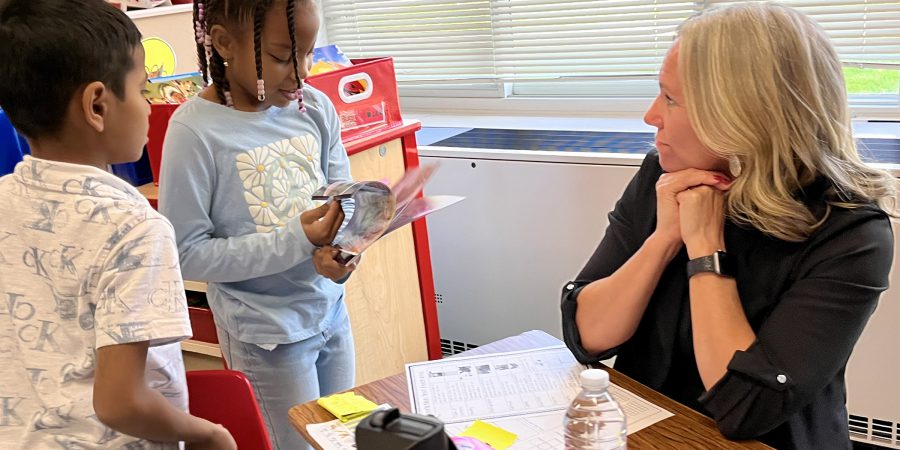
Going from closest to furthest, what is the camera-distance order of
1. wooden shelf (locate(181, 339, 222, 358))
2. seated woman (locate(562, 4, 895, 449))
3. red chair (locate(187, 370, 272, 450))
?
1. seated woman (locate(562, 4, 895, 449))
2. red chair (locate(187, 370, 272, 450))
3. wooden shelf (locate(181, 339, 222, 358))

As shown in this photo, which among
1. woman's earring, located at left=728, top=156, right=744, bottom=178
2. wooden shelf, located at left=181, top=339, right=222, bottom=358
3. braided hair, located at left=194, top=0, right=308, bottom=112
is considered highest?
braided hair, located at left=194, top=0, right=308, bottom=112

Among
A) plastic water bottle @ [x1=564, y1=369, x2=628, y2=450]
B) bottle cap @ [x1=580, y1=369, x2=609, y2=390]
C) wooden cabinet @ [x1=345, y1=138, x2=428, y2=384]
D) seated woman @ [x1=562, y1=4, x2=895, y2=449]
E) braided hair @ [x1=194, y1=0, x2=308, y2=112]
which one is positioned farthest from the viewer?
wooden cabinet @ [x1=345, y1=138, x2=428, y2=384]

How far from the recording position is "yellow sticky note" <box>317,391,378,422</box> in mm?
1237

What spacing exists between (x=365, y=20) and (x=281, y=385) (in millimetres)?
1995

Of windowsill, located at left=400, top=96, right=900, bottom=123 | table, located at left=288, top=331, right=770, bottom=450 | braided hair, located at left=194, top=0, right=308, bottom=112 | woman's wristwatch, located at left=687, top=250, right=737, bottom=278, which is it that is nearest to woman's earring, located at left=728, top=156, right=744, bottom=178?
woman's wristwatch, located at left=687, top=250, right=737, bottom=278

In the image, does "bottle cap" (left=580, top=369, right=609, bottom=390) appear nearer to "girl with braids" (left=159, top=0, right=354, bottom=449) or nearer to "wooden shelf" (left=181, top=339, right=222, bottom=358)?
"girl with braids" (left=159, top=0, right=354, bottom=449)

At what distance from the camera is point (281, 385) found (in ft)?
5.42

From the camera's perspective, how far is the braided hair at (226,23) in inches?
58.6

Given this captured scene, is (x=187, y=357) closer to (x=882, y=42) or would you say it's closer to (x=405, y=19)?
(x=405, y=19)

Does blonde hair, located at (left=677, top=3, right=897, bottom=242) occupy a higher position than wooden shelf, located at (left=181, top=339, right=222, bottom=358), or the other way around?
blonde hair, located at (left=677, top=3, right=897, bottom=242)

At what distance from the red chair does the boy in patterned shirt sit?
0.22 meters

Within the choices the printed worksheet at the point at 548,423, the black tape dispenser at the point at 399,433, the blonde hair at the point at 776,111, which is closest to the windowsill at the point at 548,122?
the blonde hair at the point at 776,111

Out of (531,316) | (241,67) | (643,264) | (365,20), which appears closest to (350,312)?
(531,316)

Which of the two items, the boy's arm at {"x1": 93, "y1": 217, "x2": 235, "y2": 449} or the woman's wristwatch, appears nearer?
the boy's arm at {"x1": 93, "y1": 217, "x2": 235, "y2": 449}
